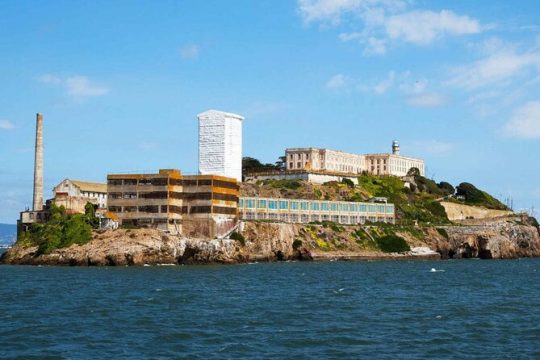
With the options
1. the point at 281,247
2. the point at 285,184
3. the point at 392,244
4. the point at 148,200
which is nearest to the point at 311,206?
the point at 392,244

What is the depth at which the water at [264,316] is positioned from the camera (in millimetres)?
48000

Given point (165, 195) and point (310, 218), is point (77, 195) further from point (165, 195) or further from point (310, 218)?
point (310, 218)

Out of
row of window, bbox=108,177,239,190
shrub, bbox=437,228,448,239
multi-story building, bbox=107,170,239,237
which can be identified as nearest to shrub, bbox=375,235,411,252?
shrub, bbox=437,228,448,239

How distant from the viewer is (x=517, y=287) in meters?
90.8

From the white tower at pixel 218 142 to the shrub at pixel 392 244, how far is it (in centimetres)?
3043

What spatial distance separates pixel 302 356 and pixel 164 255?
269 ft

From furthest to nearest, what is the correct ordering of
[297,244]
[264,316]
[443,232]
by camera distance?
1. [443,232]
2. [297,244]
3. [264,316]

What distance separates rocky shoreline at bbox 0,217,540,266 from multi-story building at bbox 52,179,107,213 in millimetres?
13326

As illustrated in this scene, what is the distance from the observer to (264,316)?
203ft

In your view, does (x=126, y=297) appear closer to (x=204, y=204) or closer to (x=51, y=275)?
(x=51, y=275)

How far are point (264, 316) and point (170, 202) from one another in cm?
7487

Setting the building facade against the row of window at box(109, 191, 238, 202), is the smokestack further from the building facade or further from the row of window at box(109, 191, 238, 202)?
the building facade

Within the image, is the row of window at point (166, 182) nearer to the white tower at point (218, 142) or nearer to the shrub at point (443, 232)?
the white tower at point (218, 142)

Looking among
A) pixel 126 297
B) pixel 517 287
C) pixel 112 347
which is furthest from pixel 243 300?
pixel 517 287
